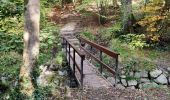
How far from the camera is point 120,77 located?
12.6m

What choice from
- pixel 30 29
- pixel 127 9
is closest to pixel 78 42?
pixel 127 9

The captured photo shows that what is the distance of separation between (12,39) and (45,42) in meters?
1.69

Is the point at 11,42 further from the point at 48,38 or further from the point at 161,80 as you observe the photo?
the point at 161,80

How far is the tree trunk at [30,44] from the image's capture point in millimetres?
7734

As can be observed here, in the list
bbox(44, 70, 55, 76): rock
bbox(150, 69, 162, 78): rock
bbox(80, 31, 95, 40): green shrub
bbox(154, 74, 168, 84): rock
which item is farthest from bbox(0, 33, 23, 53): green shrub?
bbox(154, 74, 168, 84): rock

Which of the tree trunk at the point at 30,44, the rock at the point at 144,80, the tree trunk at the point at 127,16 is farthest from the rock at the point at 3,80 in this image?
the tree trunk at the point at 127,16

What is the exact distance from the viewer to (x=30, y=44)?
7.84 metres

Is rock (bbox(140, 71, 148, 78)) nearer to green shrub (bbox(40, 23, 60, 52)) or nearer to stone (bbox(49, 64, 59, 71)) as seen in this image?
stone (bbox(49, 64, 59, 71))

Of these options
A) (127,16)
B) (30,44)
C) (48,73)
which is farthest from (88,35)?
(30,44)

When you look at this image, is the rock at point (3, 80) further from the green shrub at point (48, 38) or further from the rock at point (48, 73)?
the green shrub at point (48, 38)

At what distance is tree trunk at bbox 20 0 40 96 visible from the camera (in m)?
7.73

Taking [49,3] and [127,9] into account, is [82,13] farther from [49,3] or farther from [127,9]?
[127,9]

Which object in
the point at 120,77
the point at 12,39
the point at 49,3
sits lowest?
the point at 120,77

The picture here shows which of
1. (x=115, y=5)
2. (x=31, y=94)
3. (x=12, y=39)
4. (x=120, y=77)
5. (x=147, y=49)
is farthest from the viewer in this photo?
(x=115, y=5)
